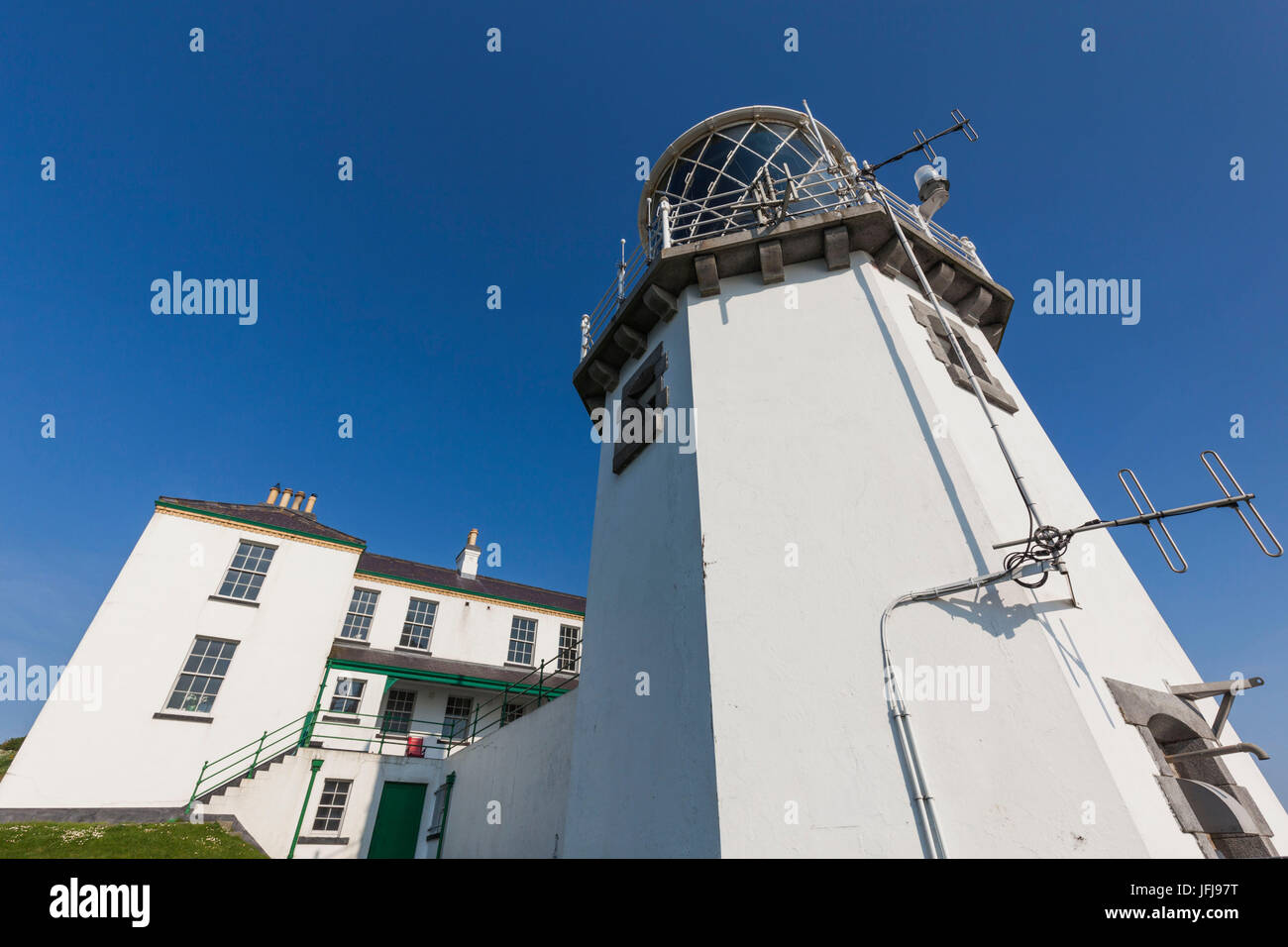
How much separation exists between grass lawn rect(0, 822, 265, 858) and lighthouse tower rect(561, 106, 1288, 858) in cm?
828

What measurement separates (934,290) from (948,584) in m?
5.01

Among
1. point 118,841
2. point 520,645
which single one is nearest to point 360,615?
point 520,645

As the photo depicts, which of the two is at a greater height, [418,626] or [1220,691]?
[418,626]

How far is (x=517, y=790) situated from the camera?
10.7 meters

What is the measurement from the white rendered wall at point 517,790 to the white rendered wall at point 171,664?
7146 millimetres

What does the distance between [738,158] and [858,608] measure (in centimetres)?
851

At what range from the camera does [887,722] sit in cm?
485

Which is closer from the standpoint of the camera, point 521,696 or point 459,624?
point 521,696

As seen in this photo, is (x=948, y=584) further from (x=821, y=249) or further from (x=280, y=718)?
(x=280, y=718)

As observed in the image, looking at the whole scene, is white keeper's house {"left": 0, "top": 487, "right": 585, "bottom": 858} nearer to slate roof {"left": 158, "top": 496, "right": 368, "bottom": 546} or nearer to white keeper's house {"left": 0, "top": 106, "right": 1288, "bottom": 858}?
slate roof {"left": 158, "top": 496, "right": 368, "bottom": 546}

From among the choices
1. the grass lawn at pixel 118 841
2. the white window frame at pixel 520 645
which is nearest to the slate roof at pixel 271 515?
the white window frame at pixel 520 645

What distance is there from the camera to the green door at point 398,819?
1503 cm

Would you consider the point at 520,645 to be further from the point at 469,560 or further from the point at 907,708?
the point at 907,708
